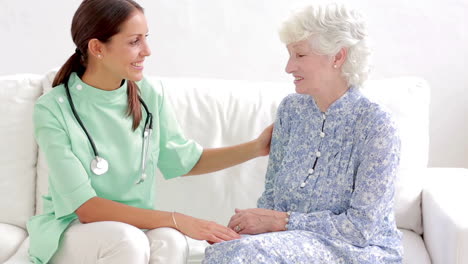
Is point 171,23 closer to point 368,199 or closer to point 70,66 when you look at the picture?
point 70,66

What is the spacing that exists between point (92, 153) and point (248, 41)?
4.18 ft

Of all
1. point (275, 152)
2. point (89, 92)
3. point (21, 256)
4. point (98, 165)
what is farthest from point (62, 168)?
point (275, 152)

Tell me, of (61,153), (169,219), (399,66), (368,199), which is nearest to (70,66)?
(61,153)

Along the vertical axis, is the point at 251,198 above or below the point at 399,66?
below

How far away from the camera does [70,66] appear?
2254 mm

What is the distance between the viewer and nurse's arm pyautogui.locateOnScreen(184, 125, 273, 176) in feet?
7.92

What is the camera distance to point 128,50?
218 centimetres

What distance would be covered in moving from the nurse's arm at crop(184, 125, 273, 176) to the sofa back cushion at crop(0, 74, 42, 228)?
0.57 meters

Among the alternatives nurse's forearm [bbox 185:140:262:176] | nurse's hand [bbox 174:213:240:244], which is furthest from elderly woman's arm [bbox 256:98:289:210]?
nurse's hand [bbox 174:213:240:244]

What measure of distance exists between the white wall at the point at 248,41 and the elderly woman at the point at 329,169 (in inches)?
41.1

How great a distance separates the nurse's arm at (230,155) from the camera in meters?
2.41

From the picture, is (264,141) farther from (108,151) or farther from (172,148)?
(108,151)

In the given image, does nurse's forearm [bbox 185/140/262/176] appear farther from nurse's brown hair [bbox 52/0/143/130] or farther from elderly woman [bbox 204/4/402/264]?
nurse's brown hair [bbox 52/0/143/130]

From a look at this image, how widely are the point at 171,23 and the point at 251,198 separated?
0.98m
